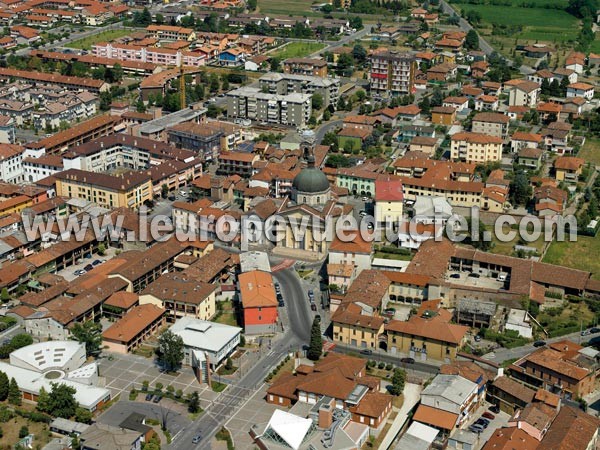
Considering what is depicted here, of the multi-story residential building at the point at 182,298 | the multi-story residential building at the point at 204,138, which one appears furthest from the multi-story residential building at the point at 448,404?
the multi-story residential building at the point at 204,138

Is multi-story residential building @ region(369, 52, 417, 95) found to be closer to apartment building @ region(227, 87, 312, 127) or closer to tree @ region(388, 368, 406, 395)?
apartment building @ region(227, 87, 312, 127)

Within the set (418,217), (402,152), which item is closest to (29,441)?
(418,217)

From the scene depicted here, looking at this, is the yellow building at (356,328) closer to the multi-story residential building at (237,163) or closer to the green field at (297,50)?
the multi-story residential building at (237,163)

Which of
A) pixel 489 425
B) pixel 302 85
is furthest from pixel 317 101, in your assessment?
pixel 489 425

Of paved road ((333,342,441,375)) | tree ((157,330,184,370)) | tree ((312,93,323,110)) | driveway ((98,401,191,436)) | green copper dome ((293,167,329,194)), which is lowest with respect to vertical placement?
paved road ((333,342,441,375))

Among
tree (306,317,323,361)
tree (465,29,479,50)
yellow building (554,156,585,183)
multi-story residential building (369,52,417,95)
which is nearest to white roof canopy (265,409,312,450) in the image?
tree (306,317,323,361)

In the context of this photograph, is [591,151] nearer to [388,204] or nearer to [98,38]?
[388,204]
